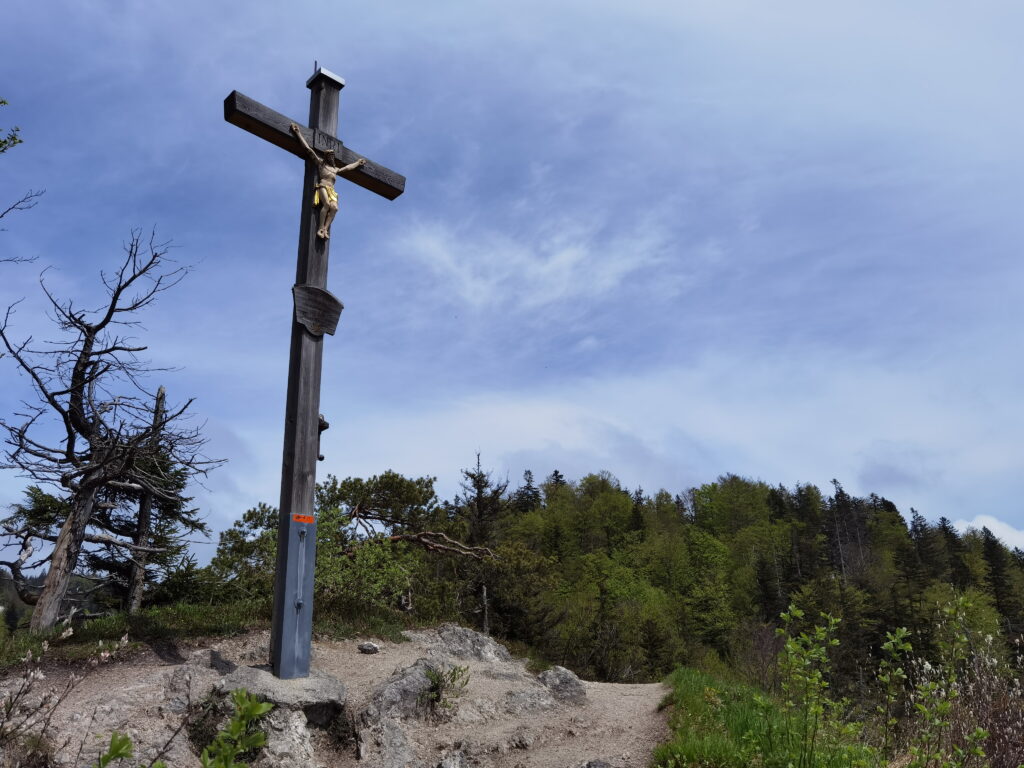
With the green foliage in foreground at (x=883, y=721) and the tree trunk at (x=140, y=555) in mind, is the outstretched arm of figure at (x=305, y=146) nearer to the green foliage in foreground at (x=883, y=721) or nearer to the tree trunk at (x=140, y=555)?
the tree trunk at (x=140, y=555)

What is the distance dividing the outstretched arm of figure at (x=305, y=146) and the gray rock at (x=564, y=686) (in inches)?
280

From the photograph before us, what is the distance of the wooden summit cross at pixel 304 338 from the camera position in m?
7.27

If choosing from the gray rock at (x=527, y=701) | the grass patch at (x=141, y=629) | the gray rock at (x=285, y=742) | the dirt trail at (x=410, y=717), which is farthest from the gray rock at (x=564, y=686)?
the grass patch at (x=141, y=629)

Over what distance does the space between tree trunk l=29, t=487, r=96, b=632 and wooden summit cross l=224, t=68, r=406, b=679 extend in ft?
15.7

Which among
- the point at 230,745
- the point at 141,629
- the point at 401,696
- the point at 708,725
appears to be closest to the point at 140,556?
the point at 141,629

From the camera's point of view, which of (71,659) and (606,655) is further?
(606,655)

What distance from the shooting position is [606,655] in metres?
26.5

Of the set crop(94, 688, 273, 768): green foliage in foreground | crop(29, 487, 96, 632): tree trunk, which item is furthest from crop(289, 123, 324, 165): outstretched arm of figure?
crop(94, 688, 273, 768): green foliage in foreground

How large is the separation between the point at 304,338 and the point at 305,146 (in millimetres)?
2345

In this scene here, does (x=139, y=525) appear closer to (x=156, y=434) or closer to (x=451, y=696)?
(x=156, y=434)

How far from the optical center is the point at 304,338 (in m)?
7.89

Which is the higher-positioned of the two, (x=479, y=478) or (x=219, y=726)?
(x=479, y=478)

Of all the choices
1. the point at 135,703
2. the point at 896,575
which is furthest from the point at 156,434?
the point at 896,575

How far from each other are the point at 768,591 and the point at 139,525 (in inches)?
2032
